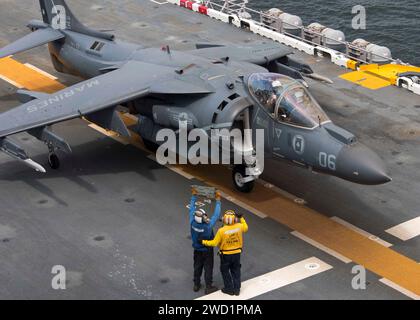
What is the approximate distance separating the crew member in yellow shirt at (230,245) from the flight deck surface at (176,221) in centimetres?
65

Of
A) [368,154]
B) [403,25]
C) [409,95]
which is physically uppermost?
[368,154]

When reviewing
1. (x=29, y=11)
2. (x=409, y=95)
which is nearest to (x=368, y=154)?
(x=409, y=95)

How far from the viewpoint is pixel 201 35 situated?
38.2 metres

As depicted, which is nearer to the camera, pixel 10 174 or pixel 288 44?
pixel 10 174

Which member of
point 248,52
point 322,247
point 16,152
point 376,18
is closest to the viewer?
point 322,247

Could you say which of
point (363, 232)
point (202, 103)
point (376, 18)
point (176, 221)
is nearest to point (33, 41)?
point (202, 103)

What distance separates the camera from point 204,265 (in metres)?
20.8

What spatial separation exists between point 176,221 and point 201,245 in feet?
12.6

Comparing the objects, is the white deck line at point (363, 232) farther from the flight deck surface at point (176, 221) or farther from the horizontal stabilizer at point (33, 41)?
the horizontal stabilizer at point (33, 41)

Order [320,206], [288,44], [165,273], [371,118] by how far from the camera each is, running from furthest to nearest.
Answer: [288,44]
[371,118]
[320,206]
[165,273]

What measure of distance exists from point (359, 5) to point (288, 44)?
1850 cm

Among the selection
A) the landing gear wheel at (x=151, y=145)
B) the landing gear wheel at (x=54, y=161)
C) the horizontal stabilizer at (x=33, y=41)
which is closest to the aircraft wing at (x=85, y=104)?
the landing gear wheel at (x=54, y=161)

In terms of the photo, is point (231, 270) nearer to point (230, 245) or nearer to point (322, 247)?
point (230, 245)
